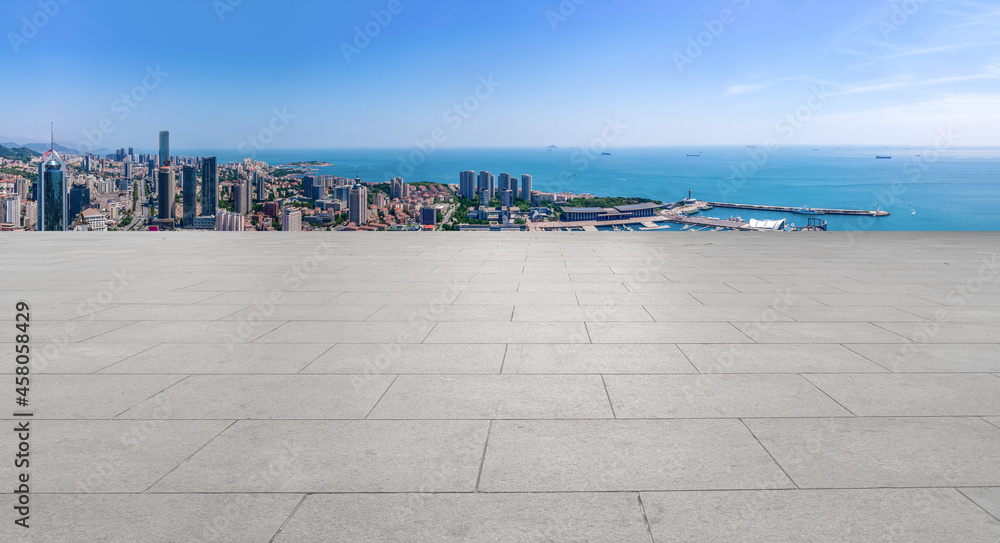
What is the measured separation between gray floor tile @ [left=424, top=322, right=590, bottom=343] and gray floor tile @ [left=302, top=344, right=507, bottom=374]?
10.8 inches

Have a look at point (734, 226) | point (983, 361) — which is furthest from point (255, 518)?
point (734, 226)

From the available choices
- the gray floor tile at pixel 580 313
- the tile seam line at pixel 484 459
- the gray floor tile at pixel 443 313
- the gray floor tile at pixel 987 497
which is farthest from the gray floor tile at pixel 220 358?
the gray floor tile at pixel 987 497

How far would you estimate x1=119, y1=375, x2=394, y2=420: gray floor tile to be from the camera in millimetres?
4352

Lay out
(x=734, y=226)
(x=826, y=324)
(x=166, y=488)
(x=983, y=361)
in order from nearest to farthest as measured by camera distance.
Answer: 1. (x=166, y=488)
2. (x=983, y=361)
3. (x=826, y=324)
4. (x=734, y=226)

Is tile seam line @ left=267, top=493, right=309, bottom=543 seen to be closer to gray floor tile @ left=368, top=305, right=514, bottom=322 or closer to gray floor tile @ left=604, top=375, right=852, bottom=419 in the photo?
gray floor tile @ left=604, top=375, right=852, bottom=419

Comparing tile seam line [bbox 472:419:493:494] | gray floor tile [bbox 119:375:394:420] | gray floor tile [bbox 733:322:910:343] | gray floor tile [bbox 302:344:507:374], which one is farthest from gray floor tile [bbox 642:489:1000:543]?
gray floor tile [bbox 733:322:910:343]

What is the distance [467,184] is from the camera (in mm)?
32438

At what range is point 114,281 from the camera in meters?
10.1

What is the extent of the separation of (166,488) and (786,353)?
543 cm

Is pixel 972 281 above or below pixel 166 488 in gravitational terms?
above

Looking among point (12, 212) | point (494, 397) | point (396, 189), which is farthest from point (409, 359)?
point (396, 189)

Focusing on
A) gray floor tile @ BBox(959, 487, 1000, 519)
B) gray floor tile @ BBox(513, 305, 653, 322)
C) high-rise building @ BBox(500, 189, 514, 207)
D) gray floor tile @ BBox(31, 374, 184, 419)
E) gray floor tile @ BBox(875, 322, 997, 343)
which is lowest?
gray floor tile @ BBox(31, 374, 184, 419)

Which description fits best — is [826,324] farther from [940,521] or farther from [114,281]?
[114,281]

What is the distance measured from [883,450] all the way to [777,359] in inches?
79.7
